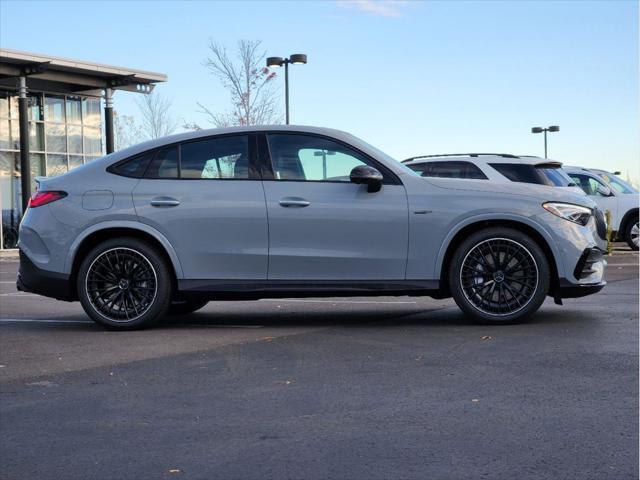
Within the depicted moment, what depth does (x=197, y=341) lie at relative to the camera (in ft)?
24.5

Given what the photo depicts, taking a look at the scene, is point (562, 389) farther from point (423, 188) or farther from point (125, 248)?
point (125, 248)

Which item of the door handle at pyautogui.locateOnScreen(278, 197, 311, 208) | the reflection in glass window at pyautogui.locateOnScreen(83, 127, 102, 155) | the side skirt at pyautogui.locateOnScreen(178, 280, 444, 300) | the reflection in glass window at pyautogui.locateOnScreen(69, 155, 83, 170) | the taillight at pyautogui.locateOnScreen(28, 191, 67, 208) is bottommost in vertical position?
the side skirt at pyautogui.locateOnScreen(178, 280, 444, 300)

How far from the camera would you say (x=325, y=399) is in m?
Result: 5.18

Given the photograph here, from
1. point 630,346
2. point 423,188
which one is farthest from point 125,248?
point 630,346

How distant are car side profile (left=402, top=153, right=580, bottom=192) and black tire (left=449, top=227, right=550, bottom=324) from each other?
21.7ft

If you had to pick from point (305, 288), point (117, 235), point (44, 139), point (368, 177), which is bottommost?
point (305, 288)

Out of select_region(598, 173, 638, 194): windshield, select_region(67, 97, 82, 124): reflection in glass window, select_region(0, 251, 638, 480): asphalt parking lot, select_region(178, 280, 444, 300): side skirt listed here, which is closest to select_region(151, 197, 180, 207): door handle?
select_region(178, 280, 444, 300): side skirt

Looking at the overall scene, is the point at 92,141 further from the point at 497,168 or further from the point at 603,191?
the point at 497,168

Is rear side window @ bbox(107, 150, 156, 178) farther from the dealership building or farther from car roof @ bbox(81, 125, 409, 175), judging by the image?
the dealership building

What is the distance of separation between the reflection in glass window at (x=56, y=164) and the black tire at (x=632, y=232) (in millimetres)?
19816

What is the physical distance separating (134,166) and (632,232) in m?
15.7

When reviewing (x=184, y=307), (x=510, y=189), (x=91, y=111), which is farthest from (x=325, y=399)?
(x=91, y=111)

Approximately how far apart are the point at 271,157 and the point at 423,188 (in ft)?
4.34

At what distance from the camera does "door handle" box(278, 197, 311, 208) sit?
800 cm
